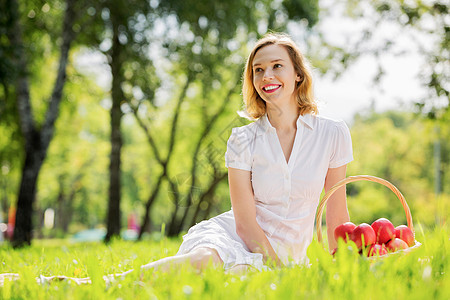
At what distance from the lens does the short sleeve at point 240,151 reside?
3244 millimetres

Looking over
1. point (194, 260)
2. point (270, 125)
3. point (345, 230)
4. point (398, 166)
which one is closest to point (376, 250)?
point (345, 230)

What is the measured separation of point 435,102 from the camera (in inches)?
442

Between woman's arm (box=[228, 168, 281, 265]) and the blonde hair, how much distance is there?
0.68 m

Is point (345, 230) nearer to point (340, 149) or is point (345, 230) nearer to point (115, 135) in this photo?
point (340, 149)

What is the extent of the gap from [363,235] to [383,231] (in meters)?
0.23

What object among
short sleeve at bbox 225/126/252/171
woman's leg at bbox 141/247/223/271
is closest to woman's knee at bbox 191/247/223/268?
woman's leg at bbox 141/247/223/271

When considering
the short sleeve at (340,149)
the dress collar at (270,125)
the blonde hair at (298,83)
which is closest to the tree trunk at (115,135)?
the blonde hair at (298,83)

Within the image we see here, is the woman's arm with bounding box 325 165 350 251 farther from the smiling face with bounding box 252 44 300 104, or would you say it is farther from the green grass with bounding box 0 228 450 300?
the green grass with bounding box 0 228 450 300

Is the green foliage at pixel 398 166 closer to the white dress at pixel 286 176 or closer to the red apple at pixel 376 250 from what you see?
the white dress at pixel 286 176

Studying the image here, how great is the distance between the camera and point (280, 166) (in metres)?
3.19

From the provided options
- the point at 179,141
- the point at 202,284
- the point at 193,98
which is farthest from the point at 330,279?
the point at 179,141

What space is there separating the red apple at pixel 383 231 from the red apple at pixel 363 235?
9 centimetres

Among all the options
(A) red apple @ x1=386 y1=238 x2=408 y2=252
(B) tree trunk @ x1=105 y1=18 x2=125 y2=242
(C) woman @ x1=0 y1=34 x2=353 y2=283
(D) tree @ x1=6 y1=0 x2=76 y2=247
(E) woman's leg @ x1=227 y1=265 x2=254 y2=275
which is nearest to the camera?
(E) woman's leg @ x1=227 y1=265 x2=254 y2=275

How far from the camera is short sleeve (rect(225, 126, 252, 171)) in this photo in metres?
3.24
